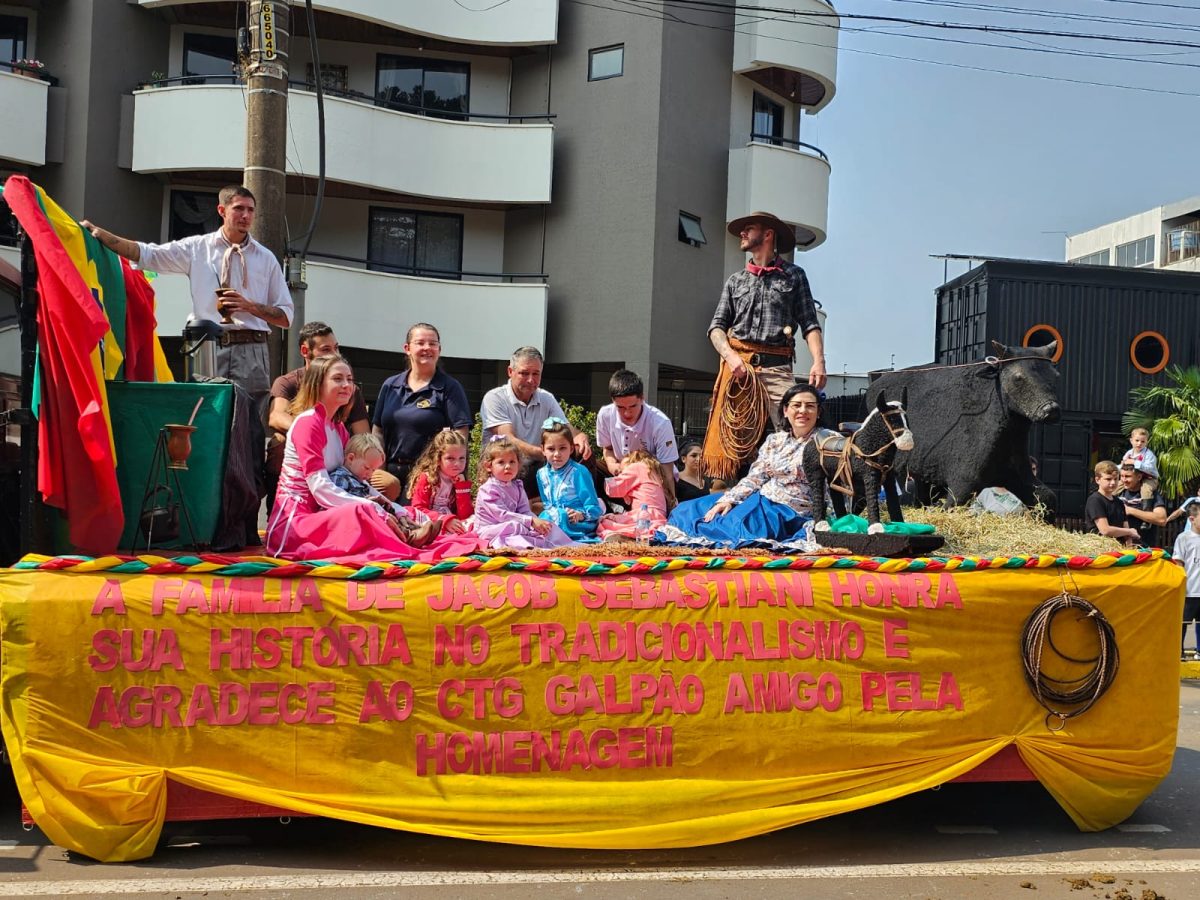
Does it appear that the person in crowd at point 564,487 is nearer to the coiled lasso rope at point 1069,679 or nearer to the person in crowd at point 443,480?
the person in crowd at point 443,480

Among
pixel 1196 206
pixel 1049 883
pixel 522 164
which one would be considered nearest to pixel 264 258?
pixel 1049 883

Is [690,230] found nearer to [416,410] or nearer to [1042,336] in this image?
[1042,336]

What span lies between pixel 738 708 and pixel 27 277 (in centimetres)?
331

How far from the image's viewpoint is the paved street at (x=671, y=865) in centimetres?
423

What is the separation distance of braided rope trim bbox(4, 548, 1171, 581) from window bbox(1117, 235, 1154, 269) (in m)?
46.8

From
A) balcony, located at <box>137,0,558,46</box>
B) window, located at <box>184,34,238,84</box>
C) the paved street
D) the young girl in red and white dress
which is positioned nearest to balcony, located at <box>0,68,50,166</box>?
window, located at <box>184,34,238,84</box>

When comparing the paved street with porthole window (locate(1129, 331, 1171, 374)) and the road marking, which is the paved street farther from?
porthole window (locate(1129, 331, 1171, 374))

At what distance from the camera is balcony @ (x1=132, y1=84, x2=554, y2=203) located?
1831cm

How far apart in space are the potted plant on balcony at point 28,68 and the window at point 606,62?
8.69m

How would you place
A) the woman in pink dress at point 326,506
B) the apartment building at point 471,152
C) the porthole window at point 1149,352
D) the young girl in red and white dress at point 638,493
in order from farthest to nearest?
the porthole window at point 1149,352 → the apartment building at point 471,152 → the young girl in red and white dress at point 638,493 → the woman in pink dress at point 326,506

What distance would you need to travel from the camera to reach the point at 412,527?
18.1ft

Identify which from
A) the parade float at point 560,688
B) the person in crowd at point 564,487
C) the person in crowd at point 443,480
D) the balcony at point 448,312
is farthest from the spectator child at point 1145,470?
the balcony at point 448,312

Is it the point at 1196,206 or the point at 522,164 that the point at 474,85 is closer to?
the point at 522,164

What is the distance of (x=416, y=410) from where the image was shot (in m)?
6.80
